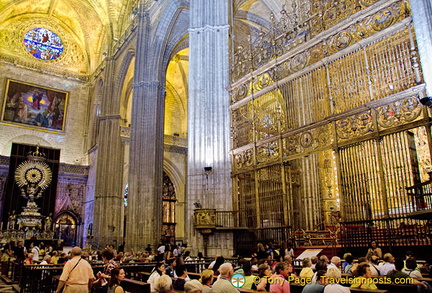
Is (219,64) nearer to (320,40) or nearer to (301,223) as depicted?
(320,40)

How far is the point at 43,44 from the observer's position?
29359 mm

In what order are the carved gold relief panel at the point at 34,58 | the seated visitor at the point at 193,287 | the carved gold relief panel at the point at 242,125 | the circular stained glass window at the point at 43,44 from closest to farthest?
1. the seated visitor at the point at 193,287
2. the carved gold relief panel at the point at 242,125
3. the carved gold relief panel at the point at 34,58
4. the circular stained glass window at the point at 43,44

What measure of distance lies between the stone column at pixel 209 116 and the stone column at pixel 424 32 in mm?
7069

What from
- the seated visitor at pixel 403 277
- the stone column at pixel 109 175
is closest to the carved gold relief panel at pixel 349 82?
the seated visitor at pixel 403 277

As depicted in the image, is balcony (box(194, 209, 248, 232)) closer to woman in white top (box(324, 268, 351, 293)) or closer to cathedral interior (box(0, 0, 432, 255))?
cathedral interior (box(0, 0, 432, 255))

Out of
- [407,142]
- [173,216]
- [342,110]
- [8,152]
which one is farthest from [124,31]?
[407,142]

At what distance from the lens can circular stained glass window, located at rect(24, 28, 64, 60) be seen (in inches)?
1132

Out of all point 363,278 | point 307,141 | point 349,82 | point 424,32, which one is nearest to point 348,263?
point 363,278

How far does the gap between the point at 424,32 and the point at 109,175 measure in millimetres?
20253

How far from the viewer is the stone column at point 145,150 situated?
18500 millimetres

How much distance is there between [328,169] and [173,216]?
45.0 feet

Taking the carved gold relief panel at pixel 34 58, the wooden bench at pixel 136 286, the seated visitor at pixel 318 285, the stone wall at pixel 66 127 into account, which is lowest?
the wooden bench at pixel 136 286

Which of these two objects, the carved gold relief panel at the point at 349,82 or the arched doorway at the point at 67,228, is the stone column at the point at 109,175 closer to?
the arched doorway at the point at 67,228

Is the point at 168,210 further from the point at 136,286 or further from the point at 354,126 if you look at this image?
the point at 136,286
